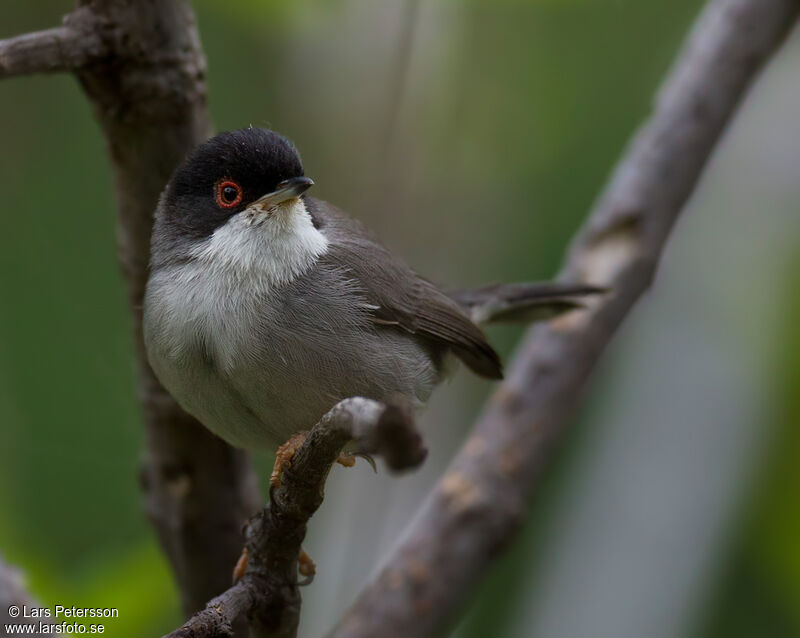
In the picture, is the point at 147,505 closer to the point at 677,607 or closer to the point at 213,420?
the point at 213,420

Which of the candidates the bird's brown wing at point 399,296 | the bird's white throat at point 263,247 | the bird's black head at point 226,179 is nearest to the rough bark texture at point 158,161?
the bird's black head at point 226,179

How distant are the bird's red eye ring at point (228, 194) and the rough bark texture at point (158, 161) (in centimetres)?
20

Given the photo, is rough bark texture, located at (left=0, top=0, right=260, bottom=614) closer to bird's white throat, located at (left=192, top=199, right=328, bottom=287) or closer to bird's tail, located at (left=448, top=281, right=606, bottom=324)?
bird's white throat, located at (left=192, top=199, right=328, bottom=287)

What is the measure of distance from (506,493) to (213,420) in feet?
4.66

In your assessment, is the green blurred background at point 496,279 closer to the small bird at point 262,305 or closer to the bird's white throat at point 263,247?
the small bird at point 262,305

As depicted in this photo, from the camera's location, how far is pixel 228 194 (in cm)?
337

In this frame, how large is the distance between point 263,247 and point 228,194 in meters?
0.24

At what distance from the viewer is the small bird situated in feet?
10.3

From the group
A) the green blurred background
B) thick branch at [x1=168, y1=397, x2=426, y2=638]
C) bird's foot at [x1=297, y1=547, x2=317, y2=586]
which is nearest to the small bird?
thick branch at [x1=168, y1=397, x2=426, y2=638]

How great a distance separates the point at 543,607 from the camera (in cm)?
407

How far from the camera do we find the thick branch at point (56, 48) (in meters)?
2.74

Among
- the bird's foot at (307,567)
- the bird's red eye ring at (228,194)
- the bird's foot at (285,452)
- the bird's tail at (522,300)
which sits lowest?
the bird's foot at (307,567)

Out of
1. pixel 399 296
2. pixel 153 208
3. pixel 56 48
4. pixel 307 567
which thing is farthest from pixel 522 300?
pixel 56 48

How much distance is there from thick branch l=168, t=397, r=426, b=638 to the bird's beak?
0.93 meters
